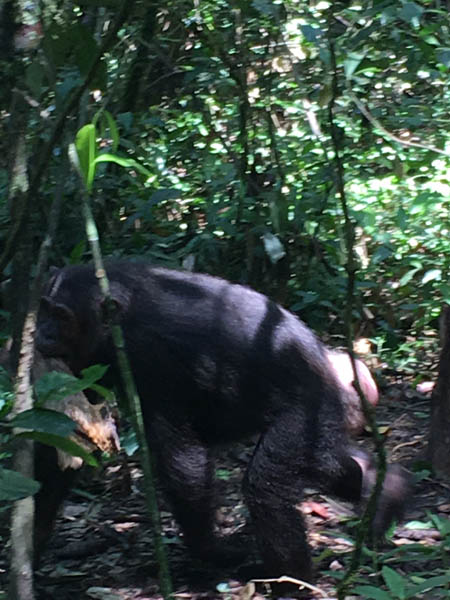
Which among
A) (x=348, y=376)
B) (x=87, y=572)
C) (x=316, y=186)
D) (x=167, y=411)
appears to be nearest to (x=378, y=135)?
(x=316, y=186)

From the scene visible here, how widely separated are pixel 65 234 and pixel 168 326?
217cm

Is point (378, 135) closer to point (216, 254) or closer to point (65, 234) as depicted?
point (216, 254)

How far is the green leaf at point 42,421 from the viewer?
2768 millimetres

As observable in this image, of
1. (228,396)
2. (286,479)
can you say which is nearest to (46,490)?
(228,396)

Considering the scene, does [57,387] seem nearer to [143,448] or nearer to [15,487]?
[15,487]

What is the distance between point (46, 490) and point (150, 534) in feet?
2.15

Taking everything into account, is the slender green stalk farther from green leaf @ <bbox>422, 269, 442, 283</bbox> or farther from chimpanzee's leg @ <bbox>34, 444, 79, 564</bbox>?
green leaf @ <bbox>422, 269, 442, 283</bbox>

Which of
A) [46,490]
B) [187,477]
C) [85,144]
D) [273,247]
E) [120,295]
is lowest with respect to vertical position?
[46,490]

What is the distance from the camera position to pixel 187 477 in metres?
4.37

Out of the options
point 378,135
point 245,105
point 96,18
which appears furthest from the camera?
point 378,135

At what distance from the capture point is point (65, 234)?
21.0 ft

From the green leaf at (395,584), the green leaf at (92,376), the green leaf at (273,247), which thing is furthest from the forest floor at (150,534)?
the green leaf at (92,376)

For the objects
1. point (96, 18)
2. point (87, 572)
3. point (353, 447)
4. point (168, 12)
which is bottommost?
point (87, 572)

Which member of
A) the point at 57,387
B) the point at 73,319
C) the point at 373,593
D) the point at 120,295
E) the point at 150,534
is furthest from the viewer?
the point at 150,534
